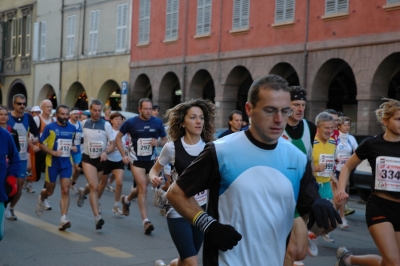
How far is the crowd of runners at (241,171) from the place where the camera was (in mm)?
4191

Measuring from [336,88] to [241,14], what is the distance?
465cm

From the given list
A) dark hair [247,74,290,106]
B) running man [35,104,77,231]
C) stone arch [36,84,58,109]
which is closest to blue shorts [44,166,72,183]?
running man [35,104,77,231]

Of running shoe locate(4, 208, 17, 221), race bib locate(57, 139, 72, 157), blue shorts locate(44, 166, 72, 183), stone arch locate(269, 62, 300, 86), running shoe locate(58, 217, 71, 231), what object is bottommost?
running shoe locate(4, 208, 17, 221)

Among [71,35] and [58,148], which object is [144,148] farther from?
[71,35]

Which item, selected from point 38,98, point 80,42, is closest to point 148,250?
point 80,42

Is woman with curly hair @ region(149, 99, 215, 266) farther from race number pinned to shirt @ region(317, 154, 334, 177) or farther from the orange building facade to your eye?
the orange building facade

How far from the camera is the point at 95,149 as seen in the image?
12617 mm

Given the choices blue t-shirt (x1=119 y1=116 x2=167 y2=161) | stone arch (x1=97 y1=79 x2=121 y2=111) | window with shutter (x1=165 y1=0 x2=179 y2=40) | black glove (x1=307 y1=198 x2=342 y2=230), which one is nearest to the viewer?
black glove (x1=307 y1=198 x2=342 y2=230)

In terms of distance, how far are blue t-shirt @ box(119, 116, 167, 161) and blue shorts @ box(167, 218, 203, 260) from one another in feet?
17.1

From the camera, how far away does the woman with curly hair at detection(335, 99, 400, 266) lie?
6.83 m

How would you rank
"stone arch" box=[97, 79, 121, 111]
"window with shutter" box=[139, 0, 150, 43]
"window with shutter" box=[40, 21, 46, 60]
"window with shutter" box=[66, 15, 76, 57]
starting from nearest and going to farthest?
"window with shutter" box=[139, 0, 150, 43]
"stone arch" box=[97, 79, 121, 111]
"window with shutter" box=[66, 15, 76, 57]
"window with shutter" box=[40, 21, 46, 60]

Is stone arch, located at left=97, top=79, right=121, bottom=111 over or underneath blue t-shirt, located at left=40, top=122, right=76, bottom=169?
over

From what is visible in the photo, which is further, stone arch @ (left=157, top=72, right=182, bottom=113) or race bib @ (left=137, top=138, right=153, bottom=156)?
stone arch @ (left=157, top=72, right=182, bottom=113)

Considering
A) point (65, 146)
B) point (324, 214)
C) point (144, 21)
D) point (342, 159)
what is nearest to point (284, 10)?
point (144, 21)
